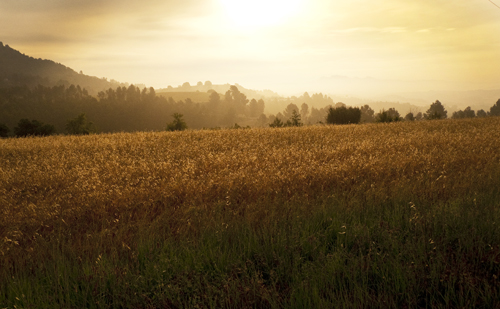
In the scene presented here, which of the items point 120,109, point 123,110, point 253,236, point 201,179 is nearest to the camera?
point 253,236

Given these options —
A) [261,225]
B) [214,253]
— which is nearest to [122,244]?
[214,253]

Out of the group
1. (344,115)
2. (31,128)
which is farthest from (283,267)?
(31,128)

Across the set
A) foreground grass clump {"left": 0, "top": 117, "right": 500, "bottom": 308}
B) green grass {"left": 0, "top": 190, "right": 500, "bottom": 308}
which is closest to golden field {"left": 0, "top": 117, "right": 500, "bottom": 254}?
foreground grass clump {"left": 0, "top": 117, "right": 500, "bottom": 308}

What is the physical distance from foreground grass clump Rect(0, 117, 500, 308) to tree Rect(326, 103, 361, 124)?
87.6 ft

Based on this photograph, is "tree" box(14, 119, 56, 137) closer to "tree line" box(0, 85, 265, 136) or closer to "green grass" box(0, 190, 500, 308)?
"green grass" box(0, 190, 500, 308)

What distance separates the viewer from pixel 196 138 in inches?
543

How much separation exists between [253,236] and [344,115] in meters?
32.3

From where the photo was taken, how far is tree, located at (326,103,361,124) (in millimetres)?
33812

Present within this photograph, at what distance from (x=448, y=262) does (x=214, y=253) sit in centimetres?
258

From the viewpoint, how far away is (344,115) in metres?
34.0

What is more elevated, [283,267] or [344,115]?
[344,115]

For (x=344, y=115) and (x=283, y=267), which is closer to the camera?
(x=283, y=267)

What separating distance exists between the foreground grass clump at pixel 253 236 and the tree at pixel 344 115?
26.7m

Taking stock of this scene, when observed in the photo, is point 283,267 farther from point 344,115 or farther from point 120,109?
point 120,109
